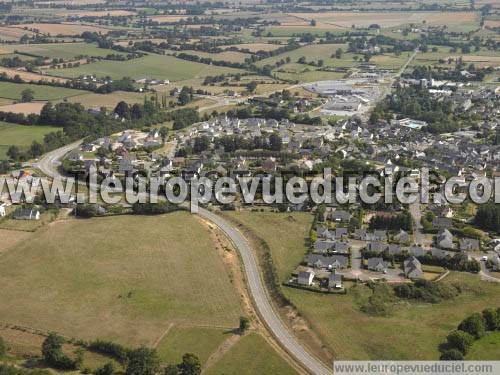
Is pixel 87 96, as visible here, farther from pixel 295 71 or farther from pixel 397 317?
pixel 397 317

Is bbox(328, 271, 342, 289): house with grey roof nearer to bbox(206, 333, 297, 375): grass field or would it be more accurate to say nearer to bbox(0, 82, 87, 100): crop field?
bbox(206, 333, 297, 375): grass field

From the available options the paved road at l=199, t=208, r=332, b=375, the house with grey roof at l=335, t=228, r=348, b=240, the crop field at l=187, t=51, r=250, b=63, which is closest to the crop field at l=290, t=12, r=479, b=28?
the crop field at l=187, t=51, r=250, b=63

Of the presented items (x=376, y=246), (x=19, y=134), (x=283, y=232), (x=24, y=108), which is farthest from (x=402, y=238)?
(x=24, y=108)

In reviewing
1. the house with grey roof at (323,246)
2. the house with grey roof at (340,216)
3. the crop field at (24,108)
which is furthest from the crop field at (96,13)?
the house with grey roof at (323,246)

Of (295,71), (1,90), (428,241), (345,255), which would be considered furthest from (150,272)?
(295,71)

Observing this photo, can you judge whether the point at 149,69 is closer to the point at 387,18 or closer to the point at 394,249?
the point at 394,249

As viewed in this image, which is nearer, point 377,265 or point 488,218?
point 377,265

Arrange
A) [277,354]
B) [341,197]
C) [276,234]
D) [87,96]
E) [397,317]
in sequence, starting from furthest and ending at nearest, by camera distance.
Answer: [87,96] < [341,197] < [276,234] < [397,317] < [277,354]
